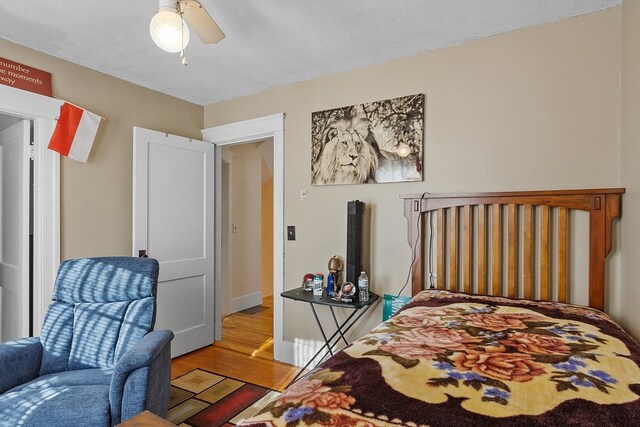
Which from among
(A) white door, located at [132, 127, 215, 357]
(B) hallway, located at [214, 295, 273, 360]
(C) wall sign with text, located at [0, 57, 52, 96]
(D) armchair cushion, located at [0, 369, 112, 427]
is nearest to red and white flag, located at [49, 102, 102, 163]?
(C) wall sign with text, located at [0, 57, 52, 96]

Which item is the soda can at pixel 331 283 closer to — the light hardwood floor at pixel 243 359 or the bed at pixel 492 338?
the bed at pixel 492 338

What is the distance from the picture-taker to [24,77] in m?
2.30

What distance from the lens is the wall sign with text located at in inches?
87.3

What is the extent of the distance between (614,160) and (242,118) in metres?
2.81

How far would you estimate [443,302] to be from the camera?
1868 mm

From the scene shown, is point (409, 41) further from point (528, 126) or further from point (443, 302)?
point (443, 302)

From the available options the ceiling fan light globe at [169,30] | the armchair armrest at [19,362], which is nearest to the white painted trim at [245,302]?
the armchair armrest at [19,362]

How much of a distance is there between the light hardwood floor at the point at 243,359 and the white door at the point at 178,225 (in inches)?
6.1

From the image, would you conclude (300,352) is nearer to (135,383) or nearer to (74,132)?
(135,383)

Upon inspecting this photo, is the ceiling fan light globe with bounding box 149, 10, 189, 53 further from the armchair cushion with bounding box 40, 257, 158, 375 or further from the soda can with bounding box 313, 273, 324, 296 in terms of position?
the soda can with bounding box 313, 273, 324, 296

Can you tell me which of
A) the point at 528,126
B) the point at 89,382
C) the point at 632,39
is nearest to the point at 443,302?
the point at 528,126

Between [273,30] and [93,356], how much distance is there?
2.16 metres

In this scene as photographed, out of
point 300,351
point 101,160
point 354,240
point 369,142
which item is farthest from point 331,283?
point 101,160

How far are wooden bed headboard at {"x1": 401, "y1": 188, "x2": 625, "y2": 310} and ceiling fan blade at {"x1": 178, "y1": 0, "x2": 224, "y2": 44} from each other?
4.98 feet
